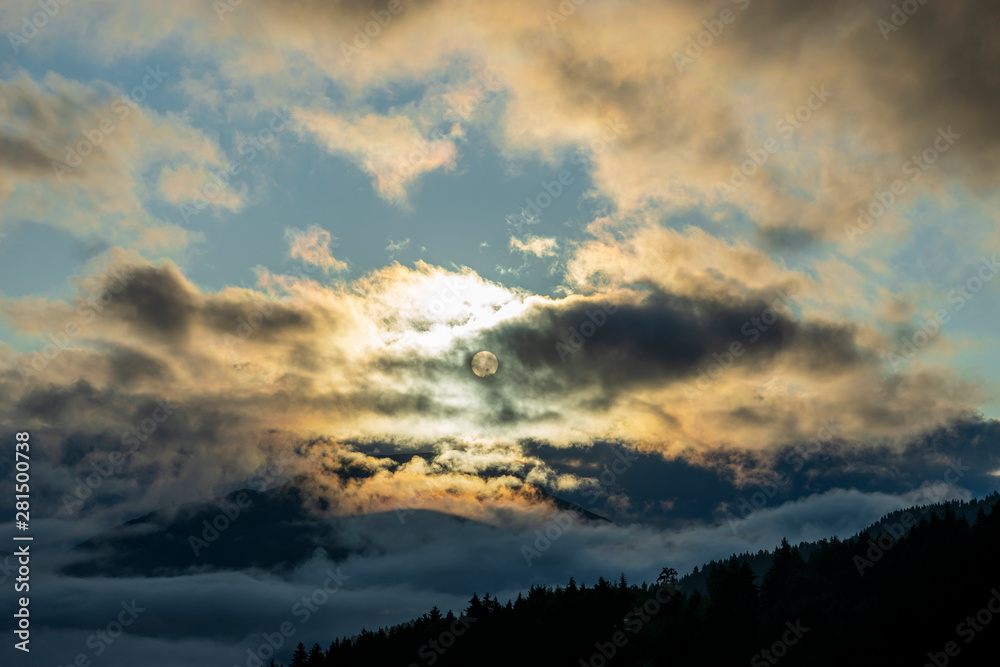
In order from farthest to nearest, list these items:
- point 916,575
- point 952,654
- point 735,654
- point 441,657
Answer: point 441,657 → point 735,654 → point 916,575 → point 952,654

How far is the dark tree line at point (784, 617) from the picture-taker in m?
77.5

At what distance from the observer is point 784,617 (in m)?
92.6

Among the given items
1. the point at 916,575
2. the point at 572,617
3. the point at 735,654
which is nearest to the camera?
the point at 916,575

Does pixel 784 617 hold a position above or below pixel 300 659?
above

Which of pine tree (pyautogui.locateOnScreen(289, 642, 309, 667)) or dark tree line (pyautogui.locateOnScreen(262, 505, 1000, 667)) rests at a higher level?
dark tree line (pyautogui.locateOnScreen(262, 505, 1000, 667))

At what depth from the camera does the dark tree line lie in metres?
77.5

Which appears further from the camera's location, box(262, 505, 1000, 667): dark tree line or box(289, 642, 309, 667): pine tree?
box(289, 642, 309, 667): pine tree

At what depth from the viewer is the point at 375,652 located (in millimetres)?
144500

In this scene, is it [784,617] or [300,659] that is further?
[300,659]

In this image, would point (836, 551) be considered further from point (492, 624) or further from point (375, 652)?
point (375, 652)

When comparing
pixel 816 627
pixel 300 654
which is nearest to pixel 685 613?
pixel 816 627

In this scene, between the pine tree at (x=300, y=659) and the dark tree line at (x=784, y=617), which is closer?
the dark tree line at (x=784, y=617)

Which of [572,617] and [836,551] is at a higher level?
[836,551]

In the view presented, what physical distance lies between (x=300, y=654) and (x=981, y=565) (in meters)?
130
